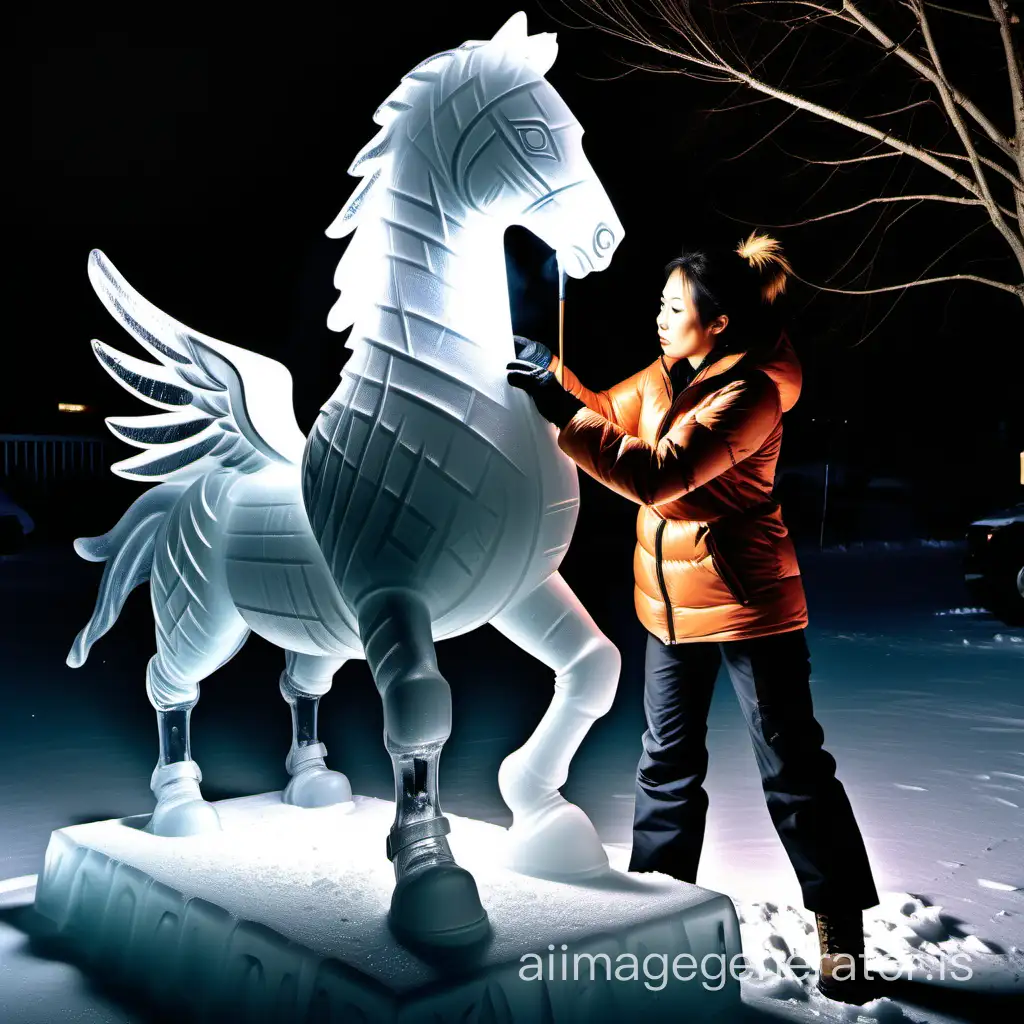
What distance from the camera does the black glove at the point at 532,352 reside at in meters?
1.99

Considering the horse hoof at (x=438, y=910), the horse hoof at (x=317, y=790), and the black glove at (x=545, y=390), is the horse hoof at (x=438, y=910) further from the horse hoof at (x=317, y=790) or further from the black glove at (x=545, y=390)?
the horse hoof at (x=317, y=790)

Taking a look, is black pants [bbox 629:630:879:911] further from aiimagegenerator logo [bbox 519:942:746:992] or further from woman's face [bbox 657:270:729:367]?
woman's face [bbox 657:270:729:367]

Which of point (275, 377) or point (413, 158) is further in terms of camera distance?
point (275, 377)

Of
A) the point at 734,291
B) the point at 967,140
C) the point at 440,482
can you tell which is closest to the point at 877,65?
the point at 967,140

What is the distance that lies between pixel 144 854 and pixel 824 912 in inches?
52.3

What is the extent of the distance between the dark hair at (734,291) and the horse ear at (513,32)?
0.50m

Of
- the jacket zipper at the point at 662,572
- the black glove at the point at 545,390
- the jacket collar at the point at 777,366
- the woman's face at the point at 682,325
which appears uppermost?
the woman's face at the point at 682,325

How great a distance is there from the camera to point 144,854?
221cm

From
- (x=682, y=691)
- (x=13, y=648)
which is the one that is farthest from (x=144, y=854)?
(x=13, y=648)

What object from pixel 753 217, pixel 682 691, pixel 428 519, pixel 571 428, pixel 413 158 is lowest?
pixel 682 691

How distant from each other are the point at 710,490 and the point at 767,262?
494 mm

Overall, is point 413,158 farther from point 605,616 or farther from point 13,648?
point 605,616

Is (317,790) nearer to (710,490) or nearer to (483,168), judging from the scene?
(710,490)

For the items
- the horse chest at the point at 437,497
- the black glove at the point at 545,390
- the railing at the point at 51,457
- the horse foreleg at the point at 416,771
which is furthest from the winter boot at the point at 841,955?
the railing at the point at 51,457
